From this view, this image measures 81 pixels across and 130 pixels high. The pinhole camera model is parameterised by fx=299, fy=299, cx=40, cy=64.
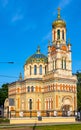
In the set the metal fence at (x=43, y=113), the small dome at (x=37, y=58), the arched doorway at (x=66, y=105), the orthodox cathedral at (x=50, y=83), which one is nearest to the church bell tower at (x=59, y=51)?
the orthodox cathedral at (x=50, y=83)

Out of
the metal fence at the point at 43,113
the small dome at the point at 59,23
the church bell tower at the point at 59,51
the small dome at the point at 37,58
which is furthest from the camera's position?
the small dome at the point at 37,58

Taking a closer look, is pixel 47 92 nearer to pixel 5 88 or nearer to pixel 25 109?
pixel 25 109

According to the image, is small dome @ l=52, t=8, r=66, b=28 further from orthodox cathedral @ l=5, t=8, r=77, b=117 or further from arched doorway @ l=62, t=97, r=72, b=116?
arched doorway @ l=62, t=97, r=72, b=116

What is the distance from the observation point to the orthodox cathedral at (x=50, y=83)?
88.7m

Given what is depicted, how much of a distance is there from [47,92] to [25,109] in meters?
8.69

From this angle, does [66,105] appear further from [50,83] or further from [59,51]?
[59,51]

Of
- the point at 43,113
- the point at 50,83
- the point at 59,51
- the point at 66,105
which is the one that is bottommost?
the point at 43,113

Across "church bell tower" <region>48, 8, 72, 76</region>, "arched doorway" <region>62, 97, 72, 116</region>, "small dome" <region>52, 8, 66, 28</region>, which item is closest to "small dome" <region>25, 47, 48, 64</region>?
"church bell tower" <region>48, 8, 72, 76</region>

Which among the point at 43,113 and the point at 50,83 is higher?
the point at 50,83

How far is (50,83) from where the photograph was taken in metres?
90.1

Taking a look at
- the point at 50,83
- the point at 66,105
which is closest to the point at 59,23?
the point at 50,83

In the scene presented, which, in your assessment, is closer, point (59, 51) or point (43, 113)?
point (43, 113)

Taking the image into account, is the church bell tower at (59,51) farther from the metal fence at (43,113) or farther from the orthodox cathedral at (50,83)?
the metal fence at (43,113)

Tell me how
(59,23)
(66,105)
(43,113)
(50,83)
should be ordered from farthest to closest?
(59,23), (43,113), (50,83), (66,105)
